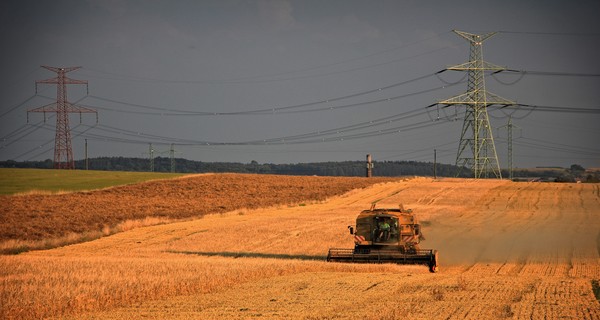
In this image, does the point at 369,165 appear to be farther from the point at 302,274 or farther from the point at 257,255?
the point at 302,274

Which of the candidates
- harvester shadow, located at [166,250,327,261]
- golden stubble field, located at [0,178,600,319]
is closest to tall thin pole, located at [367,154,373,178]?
golden stubble field, located at [0,178,600,319]

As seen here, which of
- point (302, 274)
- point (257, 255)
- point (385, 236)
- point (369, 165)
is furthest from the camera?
point (369, 165)

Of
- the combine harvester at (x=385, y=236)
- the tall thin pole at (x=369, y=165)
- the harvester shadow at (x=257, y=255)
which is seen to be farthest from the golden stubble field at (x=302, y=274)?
the tall thin pole at (x=369, y=165)

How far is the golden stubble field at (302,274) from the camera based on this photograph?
21.0 meters

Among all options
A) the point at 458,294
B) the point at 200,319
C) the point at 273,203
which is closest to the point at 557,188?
the point at 273,203

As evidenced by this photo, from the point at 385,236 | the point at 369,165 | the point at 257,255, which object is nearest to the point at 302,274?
the point at 385,236

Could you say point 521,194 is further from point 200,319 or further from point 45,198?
point 200,319

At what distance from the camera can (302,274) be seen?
30109 millimetres

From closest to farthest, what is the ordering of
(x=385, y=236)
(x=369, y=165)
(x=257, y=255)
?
(x=385, y=236), (x=257, y=255), (x=369, y=165)

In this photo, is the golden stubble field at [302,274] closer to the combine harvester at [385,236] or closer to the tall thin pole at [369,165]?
the combine harvester at [385,236]

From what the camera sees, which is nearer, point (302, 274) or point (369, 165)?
point (302, 274)

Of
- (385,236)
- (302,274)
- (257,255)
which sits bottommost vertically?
(257,255)

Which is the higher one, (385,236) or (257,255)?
(385,236)

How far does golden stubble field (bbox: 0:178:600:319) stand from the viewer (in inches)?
827
